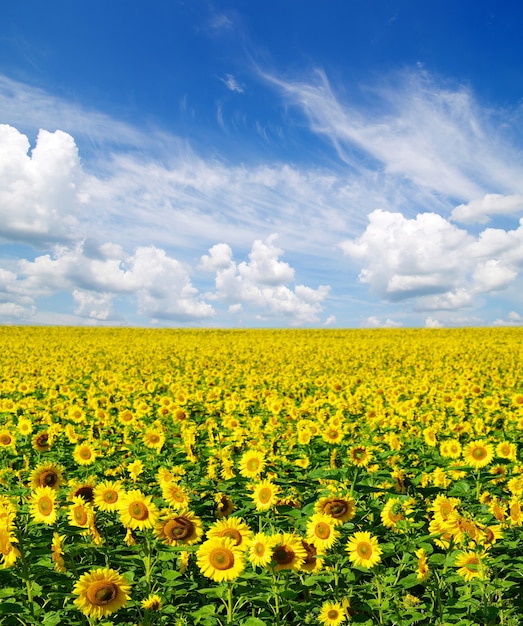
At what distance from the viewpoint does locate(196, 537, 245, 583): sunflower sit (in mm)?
3057

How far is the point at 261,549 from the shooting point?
305cm

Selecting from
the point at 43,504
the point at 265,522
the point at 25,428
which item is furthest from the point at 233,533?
the point at 25,428

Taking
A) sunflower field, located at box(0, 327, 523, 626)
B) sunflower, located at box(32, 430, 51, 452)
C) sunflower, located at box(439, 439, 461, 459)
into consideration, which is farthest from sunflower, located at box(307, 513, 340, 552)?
sunflower, located at box(32, 430, 51, 452)

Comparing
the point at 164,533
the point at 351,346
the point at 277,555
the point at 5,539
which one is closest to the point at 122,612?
the point at 164,533

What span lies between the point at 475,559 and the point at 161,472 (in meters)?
2.65

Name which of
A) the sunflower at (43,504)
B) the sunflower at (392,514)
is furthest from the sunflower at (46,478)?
the sunflower at (392,514)

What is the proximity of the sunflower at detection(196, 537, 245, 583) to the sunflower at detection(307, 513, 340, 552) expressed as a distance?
0.66 m

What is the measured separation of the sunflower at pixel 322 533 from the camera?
350 cm

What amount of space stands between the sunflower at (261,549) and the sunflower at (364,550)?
82 centimetres

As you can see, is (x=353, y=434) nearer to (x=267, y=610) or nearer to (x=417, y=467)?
(x=417, y=467)

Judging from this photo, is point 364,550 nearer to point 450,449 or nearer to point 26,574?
point 26,574

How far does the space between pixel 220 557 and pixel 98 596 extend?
2.26 ft

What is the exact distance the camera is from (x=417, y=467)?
700cm

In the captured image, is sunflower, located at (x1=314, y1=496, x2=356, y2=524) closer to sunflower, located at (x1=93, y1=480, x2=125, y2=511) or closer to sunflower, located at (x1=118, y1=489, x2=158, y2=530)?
sunflower, located at (x1=118, y1=489, x2=158, y2=530)
